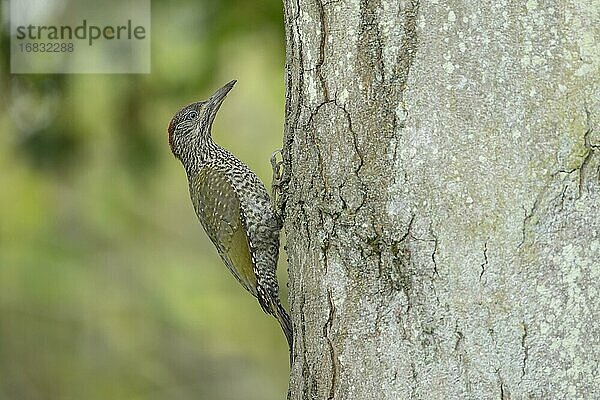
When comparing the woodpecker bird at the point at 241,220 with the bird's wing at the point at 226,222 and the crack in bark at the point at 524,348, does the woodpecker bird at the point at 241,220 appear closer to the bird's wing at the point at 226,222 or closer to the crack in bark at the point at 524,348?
the bird's wing at the point at 226,222

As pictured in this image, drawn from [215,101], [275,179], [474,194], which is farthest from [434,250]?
[215,101]

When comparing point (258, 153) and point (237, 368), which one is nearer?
point (258, 153)

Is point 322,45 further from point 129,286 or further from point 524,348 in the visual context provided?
point 129,286

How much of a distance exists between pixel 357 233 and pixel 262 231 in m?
1.27

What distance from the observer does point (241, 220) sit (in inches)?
110

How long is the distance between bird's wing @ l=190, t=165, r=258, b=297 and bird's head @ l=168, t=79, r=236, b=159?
0.23m

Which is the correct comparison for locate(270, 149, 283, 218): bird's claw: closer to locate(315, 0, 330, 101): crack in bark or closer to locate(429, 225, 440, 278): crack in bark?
locate(315, 0, 330, 101): crack in bark

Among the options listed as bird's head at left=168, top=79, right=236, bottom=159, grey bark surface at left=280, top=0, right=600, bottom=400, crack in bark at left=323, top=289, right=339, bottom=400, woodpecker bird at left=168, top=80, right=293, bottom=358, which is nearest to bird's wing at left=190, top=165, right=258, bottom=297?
woodpecker bird at left=168, top=80, right=293, bottom=358

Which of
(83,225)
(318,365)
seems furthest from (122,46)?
(318,365)

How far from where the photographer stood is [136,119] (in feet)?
11.8

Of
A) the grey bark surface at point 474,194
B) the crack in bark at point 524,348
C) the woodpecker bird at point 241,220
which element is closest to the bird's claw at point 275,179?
the woodpecker bird at point 241,220

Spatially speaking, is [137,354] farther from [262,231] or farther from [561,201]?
[561,201]

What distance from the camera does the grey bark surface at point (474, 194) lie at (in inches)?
54.2

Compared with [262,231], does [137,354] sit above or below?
above
